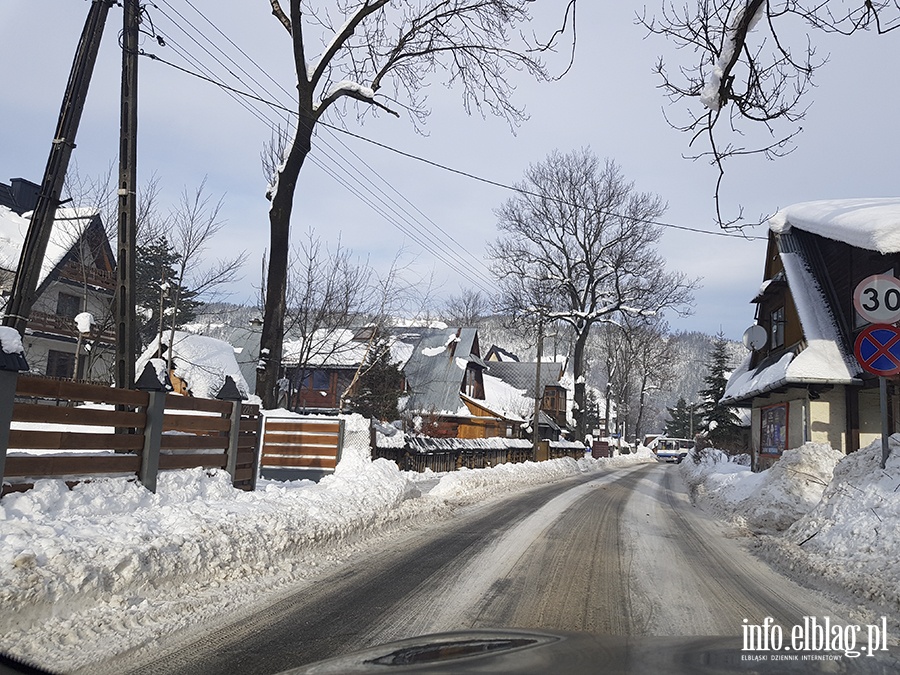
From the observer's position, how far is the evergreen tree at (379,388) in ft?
101

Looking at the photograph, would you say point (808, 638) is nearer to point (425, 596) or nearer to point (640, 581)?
point (425, 596)

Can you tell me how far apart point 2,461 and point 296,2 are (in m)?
13.8

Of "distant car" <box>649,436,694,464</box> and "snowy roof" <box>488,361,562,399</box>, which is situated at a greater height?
"snowy roof" <box>488,361,562,399</box>

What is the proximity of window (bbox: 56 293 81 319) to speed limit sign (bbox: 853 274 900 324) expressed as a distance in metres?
31.2

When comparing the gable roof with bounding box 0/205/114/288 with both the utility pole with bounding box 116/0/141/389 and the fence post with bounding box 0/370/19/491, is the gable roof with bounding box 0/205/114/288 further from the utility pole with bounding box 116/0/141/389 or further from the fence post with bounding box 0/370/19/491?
the fence post with bounding box 0/370/19/491

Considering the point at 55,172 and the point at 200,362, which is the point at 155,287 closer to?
the point at 200,362

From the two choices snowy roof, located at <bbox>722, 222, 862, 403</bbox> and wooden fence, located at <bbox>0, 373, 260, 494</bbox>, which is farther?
snowy roof, located at <bbox>722, 222, 862, 403</bbox>

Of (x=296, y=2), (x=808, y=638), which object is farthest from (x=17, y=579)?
(x=296, y=2)

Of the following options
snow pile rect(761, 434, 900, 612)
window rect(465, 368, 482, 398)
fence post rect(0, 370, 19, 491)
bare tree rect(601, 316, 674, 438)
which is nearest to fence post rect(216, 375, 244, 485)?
fence post rect(0, 370, 19, 491)

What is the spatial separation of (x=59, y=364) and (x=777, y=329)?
31218 millimetres

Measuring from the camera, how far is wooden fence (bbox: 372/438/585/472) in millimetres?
22312

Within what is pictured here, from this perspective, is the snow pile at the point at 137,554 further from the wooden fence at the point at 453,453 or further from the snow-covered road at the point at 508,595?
the wooden fence at the point at 453,453

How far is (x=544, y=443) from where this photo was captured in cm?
4262

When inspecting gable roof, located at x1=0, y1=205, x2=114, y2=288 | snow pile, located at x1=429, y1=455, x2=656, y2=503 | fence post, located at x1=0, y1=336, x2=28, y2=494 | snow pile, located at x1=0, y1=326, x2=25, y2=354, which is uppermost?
gable roof, located at x1=0, y1=205, x2=114, y2=288
